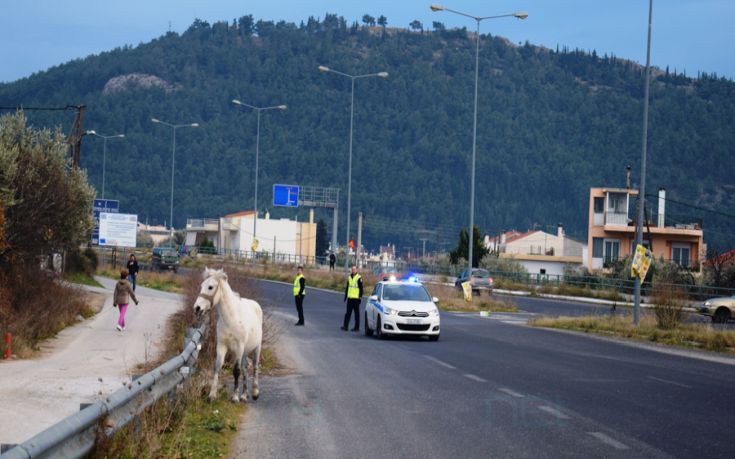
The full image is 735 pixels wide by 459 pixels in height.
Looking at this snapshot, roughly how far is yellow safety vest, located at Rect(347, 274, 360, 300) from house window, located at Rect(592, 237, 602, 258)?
199ft

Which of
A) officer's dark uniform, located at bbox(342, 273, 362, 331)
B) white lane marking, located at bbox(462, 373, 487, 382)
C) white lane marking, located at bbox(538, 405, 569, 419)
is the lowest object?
white lane marking, located at bbox(462, 373, 487, 382)

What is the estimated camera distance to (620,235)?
87.8 metres

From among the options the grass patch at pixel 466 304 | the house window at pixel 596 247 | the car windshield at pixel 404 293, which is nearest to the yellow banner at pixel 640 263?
the car windshield at pixel 404 293

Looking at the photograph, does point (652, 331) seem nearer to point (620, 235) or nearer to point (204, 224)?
point (620, 235)

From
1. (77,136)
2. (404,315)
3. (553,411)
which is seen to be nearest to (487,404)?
(553,411)

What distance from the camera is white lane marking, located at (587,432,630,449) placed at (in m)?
10.6

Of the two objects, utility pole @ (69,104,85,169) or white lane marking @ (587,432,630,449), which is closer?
white lane marking @ (587,432,630,449)

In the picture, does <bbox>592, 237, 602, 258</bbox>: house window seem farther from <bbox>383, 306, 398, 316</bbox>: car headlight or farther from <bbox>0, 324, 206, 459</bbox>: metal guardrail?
<bbox>0, 324, 206, 459</bbox>: metal guardrail

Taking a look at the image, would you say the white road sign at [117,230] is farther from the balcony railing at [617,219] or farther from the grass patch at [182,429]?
the balcony railing at [617,219]

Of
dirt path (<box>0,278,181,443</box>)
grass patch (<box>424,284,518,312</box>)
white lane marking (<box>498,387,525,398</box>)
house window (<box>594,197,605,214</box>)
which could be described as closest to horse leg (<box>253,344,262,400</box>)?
dirt path (<box>0,278,181,443</box>)

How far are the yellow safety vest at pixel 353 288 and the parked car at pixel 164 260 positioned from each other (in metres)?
45.1

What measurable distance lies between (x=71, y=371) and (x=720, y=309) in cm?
2970

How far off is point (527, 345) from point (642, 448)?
16262 millimetres

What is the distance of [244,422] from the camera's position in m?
12.2
